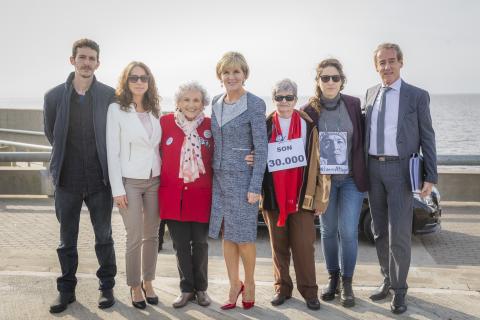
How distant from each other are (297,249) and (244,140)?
3.45ft

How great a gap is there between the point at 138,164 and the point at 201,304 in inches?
51.6

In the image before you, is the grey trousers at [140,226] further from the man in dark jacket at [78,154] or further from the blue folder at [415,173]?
the blue folder at [415,173]

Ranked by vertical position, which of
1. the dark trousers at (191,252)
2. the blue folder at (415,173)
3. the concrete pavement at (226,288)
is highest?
the blue folder at (415,173)

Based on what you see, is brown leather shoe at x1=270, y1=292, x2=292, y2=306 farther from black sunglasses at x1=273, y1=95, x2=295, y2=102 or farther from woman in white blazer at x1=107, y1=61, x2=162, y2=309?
black sunglasses at x1=273, y1=95, x2=295, y2=102

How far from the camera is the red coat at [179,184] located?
429cm

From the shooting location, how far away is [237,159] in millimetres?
4184

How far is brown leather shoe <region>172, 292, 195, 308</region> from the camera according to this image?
432 centimetres

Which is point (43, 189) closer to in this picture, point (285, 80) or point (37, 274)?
point (37, 274)

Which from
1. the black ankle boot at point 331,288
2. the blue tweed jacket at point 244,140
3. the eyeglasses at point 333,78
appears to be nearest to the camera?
the blue tweed jacket at point 244,140

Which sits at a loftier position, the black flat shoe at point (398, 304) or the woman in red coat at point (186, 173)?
the woman in red coat at point (186, 173)

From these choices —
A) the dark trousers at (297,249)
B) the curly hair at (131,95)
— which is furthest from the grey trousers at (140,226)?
the dark trousers at (297,249)

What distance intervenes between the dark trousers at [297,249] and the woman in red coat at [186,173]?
618 millimetres

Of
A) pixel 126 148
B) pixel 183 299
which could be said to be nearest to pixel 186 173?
pixel 126 148

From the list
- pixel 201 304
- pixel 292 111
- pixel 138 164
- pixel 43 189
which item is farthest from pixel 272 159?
pixel 43 189
